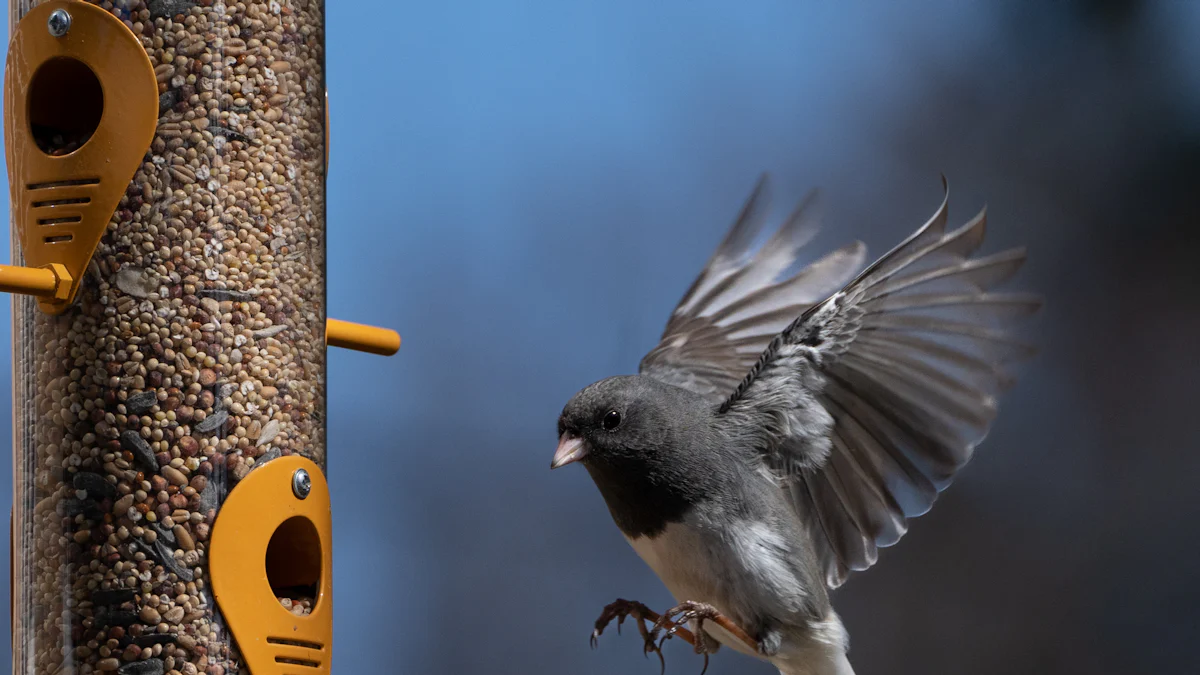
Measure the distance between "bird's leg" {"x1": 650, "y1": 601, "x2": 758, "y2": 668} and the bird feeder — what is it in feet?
1.82

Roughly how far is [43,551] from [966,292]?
1570mm

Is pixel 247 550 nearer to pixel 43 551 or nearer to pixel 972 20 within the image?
pixel 43 551

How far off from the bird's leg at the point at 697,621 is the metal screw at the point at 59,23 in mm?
1258

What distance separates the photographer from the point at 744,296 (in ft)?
10.1

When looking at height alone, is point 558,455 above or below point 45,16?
below

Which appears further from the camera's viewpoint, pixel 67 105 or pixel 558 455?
pixel 558 455

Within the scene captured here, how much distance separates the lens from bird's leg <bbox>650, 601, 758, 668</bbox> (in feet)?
6.95

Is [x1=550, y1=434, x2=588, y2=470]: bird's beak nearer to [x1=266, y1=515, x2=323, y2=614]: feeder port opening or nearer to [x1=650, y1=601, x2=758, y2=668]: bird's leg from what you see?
[x1=650, y1=601, x2=758, y2=668]: bird's leg

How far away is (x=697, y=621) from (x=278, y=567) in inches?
28.2

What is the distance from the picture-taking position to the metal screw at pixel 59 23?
1.84 metres

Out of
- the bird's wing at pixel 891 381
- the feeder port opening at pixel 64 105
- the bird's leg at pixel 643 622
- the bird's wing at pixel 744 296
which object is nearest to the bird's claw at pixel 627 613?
the bird's leg at pixel 643 622

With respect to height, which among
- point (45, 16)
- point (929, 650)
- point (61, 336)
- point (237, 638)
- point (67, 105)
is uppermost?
point (45, 16)

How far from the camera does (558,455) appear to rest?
225 cm

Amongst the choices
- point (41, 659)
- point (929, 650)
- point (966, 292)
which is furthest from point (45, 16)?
point (929, 650)
